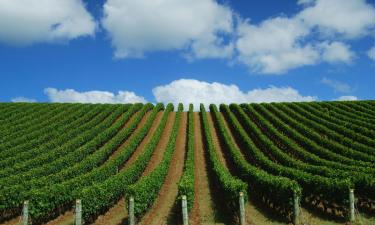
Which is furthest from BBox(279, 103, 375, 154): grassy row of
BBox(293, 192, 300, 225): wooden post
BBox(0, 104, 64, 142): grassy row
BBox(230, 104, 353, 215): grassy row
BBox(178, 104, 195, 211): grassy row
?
BBox(0, 104, 64, 142): grassy row

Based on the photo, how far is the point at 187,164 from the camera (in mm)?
37219

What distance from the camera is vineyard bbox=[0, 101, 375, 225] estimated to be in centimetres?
2575

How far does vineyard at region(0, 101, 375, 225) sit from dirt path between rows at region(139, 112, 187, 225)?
0.31ft

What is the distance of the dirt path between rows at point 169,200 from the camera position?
86.7ft

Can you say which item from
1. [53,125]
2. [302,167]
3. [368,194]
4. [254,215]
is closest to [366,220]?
[368,194]

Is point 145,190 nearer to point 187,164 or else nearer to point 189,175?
point 189,175

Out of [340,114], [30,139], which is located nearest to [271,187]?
[30,139]

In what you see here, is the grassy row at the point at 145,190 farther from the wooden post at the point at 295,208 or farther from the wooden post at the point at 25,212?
the wooden post at the point at 295,208

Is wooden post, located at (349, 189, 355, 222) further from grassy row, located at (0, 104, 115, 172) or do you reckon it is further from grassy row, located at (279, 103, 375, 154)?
grassy row, located at (0, 104, 115, 172)

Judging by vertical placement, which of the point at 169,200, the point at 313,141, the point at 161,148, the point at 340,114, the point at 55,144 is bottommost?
the point at 169,200

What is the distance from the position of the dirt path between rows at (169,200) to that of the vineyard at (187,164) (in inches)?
3.7

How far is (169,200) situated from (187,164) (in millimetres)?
6206

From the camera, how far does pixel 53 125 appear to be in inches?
2231

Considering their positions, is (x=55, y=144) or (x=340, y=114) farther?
(x=340, y=114)
